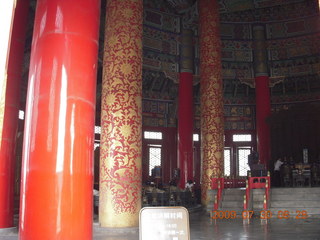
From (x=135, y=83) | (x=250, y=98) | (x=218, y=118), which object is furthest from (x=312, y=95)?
(x=135, y=83)

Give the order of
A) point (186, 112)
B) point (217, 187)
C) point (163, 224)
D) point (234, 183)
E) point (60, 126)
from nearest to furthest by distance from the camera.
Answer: point (163, 224) < point (60, 126) < point (217, 187) < point (234, 183) < point (186, 112)

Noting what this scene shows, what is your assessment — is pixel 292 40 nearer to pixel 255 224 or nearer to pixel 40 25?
pixel 255 224

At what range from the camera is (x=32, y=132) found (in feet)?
8.98

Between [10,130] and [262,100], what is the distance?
1083 cm

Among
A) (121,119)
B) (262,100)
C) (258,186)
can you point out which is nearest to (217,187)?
(258,186)

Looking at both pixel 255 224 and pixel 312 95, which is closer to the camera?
pixel 255 224

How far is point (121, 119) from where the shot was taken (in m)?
6.05

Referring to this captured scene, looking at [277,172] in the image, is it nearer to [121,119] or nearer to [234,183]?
[234,183]

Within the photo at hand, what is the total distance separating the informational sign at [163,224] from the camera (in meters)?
2.28

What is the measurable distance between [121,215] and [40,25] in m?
3.65

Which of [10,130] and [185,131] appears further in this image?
[185,131]

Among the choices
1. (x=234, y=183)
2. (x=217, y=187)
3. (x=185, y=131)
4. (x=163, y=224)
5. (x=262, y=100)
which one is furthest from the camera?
(x=262, y=100)

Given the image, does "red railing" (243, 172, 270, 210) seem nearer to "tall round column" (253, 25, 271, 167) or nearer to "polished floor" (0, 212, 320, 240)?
"polished floor" (0, 212, 320, 240)
